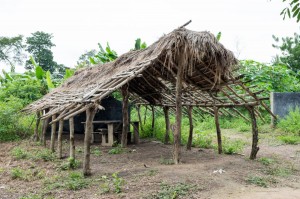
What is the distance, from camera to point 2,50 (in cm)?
3197

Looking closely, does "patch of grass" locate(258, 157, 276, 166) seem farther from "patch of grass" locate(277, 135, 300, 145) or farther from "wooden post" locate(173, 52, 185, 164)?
"patch of grass" locate(277, 135, 300, 145)

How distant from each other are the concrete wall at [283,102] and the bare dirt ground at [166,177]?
13.7 feet

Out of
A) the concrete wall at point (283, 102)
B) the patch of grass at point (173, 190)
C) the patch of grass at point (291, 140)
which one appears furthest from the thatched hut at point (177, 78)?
the concrete wall at point (283, 102)

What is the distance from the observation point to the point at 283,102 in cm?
1262

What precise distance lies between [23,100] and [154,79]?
294 inches

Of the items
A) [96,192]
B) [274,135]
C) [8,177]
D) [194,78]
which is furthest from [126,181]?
[274,135]

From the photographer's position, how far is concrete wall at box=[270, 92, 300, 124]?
1252cm

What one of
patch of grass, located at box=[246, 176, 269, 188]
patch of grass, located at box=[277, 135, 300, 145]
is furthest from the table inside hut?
patch of grass, located at box=[246, 176, 269, 188]

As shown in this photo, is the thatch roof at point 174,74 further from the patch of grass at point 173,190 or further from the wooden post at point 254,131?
the patch of grass at point 173,190

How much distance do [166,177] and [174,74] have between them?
116 inches

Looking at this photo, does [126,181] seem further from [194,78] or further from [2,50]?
[2,50]

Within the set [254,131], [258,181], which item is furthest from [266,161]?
[258,181]

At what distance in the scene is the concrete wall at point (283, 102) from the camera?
12.5 meters

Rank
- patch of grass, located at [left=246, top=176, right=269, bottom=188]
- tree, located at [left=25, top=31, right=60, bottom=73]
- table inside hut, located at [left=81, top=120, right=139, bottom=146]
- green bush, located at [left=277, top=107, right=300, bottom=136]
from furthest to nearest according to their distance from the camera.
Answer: tree, located at [left=25, top=31, right=60, bottom=73] < green bush, located at [left=277, top=107, right=300, bottom=136] < table inside hut, located at [left=81, top=120, right=139, bottom=146] < patch of grass, located at [left=246, top=176, right=269, bottom=188]
